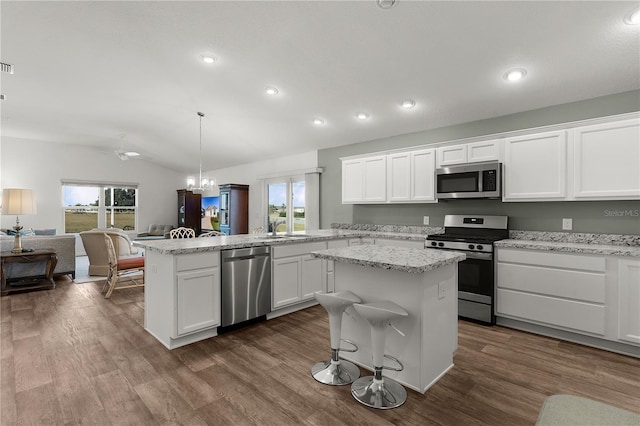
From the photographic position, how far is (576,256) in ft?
9.66

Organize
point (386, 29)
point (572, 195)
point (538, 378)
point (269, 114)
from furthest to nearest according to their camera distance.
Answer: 1. point (269, 114)
2. point (572, 195)
3. point (386, 29)
4. point (538, 378)

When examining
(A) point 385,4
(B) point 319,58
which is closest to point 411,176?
(B) point 319,58

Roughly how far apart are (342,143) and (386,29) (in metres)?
2.99

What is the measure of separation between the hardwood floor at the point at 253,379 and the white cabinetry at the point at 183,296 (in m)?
0.13

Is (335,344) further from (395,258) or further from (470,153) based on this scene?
(470,153)

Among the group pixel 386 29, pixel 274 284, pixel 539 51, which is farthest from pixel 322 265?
pixel 539 51

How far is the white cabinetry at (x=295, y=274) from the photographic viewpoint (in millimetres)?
3641

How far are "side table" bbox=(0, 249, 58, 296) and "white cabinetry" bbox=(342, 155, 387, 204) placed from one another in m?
4.89

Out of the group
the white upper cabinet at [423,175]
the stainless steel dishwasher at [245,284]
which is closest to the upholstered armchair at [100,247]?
the stainless steel dishwasher at [245,284]

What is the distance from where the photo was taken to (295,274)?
3855 millimetres

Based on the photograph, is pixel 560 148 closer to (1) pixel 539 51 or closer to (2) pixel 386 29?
(1) pixel 539 51

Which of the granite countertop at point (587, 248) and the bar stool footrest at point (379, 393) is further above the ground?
the granite countertop at point (587, 248)

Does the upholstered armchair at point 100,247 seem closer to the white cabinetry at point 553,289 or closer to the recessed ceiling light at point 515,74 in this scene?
the white cabinetry at point 553,289

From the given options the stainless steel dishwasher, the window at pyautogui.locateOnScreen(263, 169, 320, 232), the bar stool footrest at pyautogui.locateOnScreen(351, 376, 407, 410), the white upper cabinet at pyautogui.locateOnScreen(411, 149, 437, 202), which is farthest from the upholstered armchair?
the bar stool footrest at pyautogui.locateOnScreen(351, 376, 407, 410)
